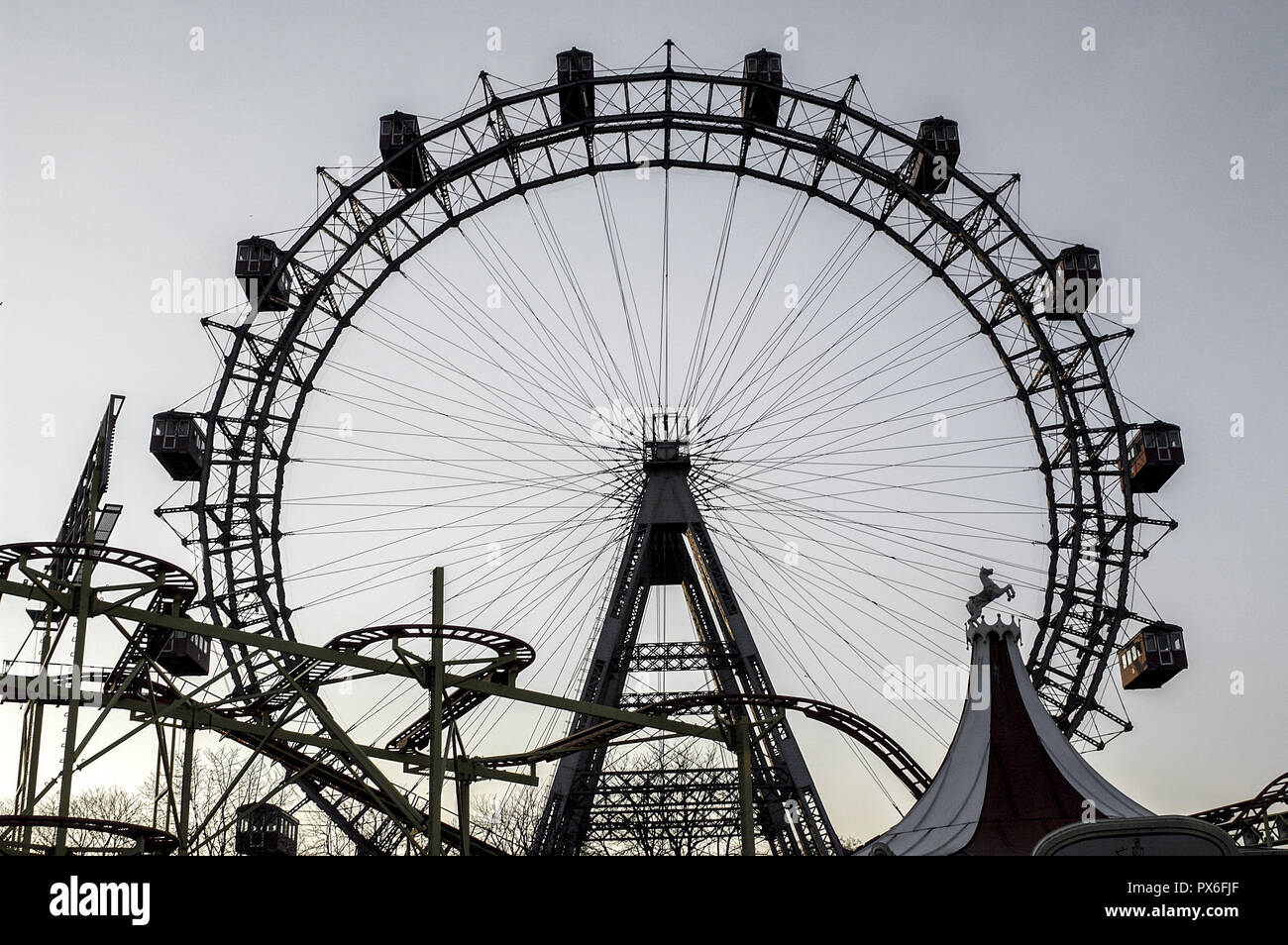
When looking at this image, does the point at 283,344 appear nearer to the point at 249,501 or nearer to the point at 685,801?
the point at 249,501

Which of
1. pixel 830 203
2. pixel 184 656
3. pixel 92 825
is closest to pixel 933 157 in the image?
pixel 830 203

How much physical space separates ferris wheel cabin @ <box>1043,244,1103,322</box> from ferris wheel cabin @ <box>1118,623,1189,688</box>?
8.60 m

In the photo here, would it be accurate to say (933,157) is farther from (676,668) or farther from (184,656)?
(184,656)

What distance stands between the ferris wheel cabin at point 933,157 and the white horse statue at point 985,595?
13401 millimetres

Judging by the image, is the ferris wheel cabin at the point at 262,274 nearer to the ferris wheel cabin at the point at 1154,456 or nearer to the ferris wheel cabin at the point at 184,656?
the ferris wheel cabin at the point at 184,656

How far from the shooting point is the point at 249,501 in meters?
33.5

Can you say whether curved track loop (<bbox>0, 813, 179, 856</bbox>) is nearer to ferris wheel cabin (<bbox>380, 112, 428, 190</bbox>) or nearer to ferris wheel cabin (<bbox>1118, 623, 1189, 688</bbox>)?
ferris wheel cabin (<bbox>380, 112, 428, 190</bbox>)

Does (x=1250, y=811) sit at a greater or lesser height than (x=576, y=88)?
lesser

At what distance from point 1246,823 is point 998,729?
41.8 ft

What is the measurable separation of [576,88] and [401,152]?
4.89 meters

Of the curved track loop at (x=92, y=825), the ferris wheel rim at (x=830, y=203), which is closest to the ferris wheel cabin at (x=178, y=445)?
the ferris wheel rim at (x=830, y=203)

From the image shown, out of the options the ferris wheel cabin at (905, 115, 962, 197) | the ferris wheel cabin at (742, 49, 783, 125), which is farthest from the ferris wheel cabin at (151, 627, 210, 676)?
the ferris wheel cabin at (905, 115, 962, 197)

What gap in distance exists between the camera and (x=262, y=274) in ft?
115
